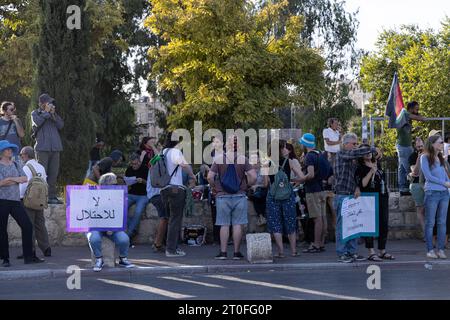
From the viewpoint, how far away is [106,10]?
30.8m

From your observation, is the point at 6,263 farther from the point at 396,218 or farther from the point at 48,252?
the point at 396,218

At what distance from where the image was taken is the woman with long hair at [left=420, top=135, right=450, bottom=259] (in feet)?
41.5

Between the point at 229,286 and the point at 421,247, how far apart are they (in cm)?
534

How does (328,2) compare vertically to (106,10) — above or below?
above

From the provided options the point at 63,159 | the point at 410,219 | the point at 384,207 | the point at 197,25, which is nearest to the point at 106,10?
the point at 197,25

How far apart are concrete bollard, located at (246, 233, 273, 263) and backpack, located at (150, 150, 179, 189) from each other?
1653 mm

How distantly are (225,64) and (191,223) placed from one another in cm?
1701

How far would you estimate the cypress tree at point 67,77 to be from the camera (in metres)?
18.4

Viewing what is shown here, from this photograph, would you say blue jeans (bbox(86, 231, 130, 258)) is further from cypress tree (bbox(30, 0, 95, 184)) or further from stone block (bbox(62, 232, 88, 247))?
cypress tree (bbox(30, 0, 95, 184))

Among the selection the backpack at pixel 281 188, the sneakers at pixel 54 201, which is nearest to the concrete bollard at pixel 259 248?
the backpack at pixel 281 188

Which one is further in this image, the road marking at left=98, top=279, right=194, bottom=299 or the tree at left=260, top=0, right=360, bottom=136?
the tree at left=260, top=0, right=360, bottom=136

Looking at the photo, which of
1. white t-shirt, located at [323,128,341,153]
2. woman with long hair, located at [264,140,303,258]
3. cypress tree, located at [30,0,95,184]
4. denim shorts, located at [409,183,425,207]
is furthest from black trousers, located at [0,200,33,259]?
denim shorts, located at [409,183,425,207]
